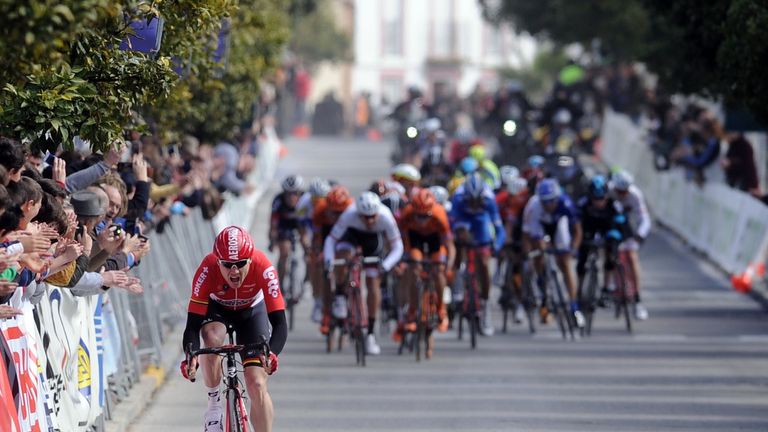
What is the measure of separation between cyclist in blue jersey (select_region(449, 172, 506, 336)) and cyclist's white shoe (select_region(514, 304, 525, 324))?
5.06ft

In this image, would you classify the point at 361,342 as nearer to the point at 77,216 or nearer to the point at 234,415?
the point at 77,216

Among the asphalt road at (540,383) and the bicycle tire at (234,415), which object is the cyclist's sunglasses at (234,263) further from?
the asphalt road at (540,383)

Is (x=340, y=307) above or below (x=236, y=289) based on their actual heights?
below

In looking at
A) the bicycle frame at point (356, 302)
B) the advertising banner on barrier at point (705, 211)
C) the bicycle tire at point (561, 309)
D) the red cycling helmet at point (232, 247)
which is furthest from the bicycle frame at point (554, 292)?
the red cycling helmet at point (232, 247)

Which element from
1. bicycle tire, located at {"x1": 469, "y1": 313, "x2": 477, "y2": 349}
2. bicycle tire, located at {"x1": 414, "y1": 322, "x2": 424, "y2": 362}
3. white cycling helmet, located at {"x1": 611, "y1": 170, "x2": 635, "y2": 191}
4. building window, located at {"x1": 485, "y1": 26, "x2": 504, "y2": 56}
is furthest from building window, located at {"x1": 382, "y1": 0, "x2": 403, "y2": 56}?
bicycle tire, located at {"x1": 414, "y1": 322, "x2": 424, "y2": 362}

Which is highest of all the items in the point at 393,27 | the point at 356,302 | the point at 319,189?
the point at 393,27

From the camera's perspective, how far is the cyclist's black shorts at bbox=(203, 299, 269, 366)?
11.3 meters

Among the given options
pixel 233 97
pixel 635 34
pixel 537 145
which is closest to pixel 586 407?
pixel 233 97

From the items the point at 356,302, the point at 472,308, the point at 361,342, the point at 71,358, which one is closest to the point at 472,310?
the point at 472,308

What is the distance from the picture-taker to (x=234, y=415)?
10.6 m

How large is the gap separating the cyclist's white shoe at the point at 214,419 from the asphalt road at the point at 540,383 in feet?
8.60

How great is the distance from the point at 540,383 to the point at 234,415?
588 centimetres

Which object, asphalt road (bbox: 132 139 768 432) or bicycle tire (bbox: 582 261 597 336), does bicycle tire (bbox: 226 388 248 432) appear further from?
bicycle tire (bbox: 582 261 597 336)

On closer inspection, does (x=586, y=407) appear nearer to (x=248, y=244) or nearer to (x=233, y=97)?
(x=248, y=244)
